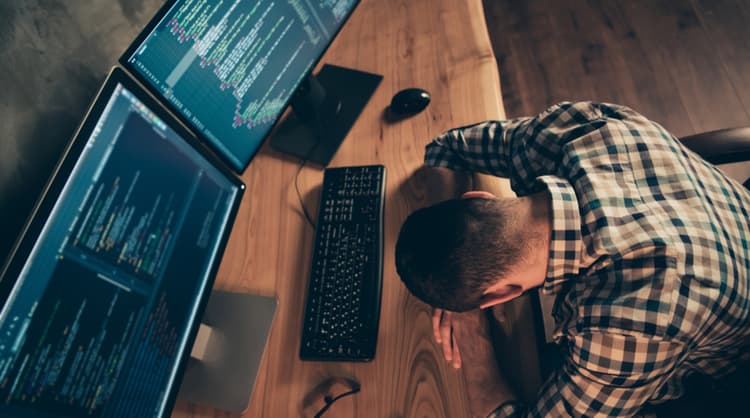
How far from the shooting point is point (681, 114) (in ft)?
5.77

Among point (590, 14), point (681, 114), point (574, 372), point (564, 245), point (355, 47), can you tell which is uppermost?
point (590, 14)

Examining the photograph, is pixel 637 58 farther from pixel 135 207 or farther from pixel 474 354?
pixel 135 207

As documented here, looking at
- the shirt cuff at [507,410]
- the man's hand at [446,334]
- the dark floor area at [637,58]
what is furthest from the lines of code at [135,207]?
the dark floor area at [637,58]

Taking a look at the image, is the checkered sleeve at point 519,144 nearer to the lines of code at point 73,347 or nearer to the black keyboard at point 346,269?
the black keyboard at point 346,269

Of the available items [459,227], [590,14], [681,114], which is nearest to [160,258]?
[459,227]

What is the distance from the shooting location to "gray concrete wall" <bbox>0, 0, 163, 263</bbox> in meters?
0.66

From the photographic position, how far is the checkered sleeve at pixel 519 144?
0.86 meters

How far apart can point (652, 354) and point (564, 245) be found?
202mm

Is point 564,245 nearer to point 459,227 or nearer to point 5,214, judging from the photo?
point 459,227

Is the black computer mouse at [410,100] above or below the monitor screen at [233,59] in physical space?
above

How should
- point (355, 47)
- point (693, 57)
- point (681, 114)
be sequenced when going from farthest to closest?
point (693, 57) < point (681, 114) < point (355, 47)

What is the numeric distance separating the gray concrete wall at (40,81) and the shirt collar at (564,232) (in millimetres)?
830

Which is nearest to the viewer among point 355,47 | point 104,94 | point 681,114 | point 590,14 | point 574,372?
point 104,94

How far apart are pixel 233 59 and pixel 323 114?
1.14 ft
